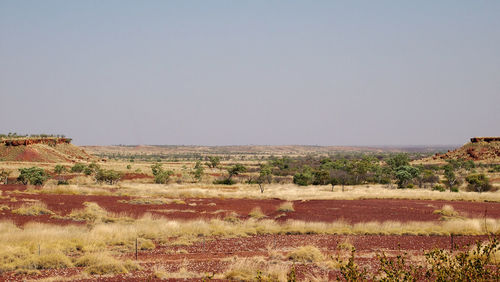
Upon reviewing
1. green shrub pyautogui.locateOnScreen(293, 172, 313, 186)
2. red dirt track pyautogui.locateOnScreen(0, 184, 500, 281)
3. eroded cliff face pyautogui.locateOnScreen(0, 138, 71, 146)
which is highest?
eroded cliff face pyautogui.locateOnScreen(0, 138, 71, 146)

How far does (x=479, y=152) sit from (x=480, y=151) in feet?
1.66

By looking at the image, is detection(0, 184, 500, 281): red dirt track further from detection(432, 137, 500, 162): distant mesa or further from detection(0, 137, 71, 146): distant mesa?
detection(432, 137, 500, 162): distant mesa

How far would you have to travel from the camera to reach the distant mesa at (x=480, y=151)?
98481 mm

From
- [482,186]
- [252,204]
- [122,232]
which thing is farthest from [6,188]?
[482,186]

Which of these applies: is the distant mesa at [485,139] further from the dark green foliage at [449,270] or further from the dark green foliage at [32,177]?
the dark green foliage at [449,270]

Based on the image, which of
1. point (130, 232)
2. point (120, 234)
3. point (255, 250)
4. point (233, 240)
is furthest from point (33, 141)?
point (255, 250)

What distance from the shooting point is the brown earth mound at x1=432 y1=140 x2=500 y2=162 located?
98.2 meters

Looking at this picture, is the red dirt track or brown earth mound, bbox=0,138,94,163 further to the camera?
brown earth mound, bbox=0,138,94,163

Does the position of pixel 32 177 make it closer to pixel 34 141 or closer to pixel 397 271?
pixel 397 271

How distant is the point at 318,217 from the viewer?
2678 cm

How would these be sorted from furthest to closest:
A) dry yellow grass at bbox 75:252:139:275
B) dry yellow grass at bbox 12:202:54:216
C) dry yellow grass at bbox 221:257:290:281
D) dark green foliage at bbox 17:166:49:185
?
dark green foliage at bbox 17:166:49:185 < dry yellow grass at bbox 12:202:54:216 < dry yellow grass at bbox 75:252:139:275 < dry yellow grass at bbox 221:257:290:281

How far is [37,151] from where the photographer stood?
91.4 meters

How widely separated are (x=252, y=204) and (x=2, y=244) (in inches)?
834

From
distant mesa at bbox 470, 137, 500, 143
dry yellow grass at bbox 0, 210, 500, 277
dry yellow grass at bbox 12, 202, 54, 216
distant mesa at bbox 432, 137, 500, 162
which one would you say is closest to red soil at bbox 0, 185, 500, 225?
dry yellow grass at bbox 12, 202, 54, 216
